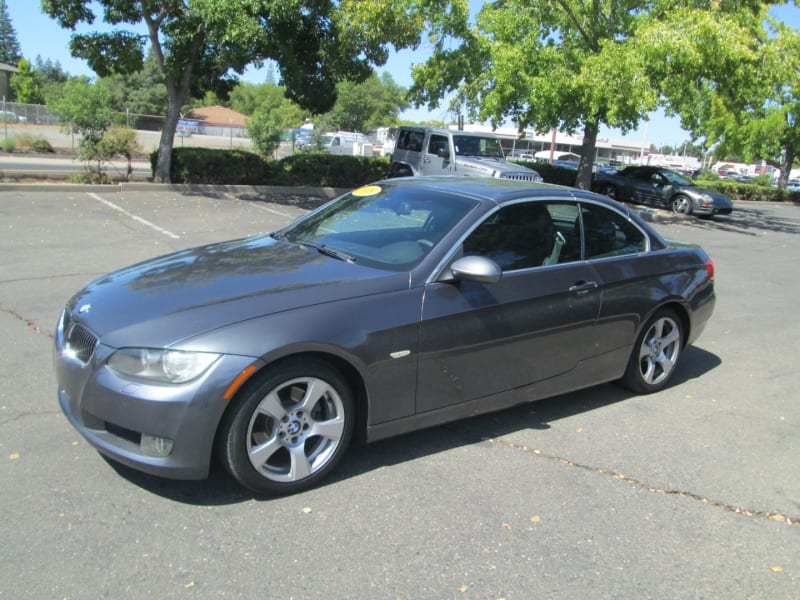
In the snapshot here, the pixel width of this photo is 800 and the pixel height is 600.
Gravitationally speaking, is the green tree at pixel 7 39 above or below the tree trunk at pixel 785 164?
above

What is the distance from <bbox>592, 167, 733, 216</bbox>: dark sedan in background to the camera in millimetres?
21125

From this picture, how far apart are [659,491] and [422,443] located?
1393mm

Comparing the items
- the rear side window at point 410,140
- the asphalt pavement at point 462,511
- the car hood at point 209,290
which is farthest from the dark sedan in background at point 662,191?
the car hood at point 209,290

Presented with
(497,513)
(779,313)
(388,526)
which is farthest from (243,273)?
(779,313)

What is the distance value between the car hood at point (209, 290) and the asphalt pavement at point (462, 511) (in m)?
0.83

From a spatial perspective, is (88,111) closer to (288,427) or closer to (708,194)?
(288,427)

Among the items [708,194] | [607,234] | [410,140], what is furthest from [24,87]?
[607,234]

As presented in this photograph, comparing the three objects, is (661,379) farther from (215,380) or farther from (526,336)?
(215,380)

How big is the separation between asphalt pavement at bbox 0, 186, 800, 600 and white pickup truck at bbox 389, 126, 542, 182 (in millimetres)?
10736

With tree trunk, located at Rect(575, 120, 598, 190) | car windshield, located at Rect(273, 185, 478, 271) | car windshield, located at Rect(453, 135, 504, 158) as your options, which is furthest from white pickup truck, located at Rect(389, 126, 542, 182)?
car windshield, located at Rect(273, 185, 478, 271)

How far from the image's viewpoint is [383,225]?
14.8 feet

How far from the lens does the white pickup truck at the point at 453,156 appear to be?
15.8 metres

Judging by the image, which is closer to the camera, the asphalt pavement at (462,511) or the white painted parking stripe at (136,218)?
the asphalt pavement at (462,511)

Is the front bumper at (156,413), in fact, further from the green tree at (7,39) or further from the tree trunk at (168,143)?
the green tree at (7,39)
